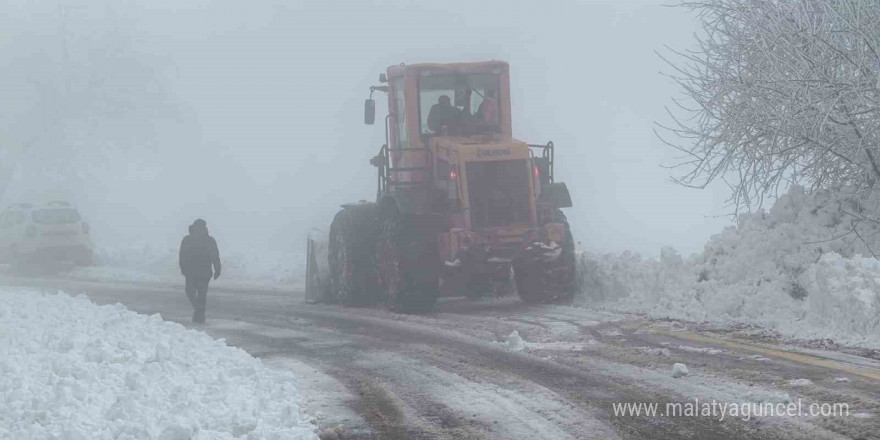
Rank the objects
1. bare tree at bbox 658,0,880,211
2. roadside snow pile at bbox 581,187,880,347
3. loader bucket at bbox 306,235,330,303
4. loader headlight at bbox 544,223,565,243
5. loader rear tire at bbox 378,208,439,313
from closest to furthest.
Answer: roadside snow pile at bbox 581,187,880,347
bare tree at bbox 658,0,880,211
loader rear tire at bbox 378,208,439,313
loader headlight at bbox 544,223,565,243
loader bucket at bbox 306,235,330,303

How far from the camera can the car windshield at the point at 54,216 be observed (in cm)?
2622

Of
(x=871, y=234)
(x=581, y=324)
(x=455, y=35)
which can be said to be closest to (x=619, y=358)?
(x=581, y=324)

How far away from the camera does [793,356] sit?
798cm

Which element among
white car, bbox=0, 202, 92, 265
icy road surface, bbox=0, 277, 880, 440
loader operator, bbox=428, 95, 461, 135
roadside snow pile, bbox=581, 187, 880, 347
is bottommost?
icy road surface, bbox=0, 277, 880, 440

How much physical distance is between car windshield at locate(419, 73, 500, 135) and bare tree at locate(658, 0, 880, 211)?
286cm

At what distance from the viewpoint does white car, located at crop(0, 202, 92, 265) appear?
26.0 m

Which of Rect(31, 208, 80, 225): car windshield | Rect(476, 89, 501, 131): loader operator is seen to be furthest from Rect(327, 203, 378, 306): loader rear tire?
Rect(31, 208, 80, 225): car windshield

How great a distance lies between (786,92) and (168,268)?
19864 mm

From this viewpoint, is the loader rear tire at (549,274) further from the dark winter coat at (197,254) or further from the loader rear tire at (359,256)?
the dark winter coat at (197,254)

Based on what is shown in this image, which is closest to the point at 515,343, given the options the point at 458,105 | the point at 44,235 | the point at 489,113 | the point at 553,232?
the point at 553,232

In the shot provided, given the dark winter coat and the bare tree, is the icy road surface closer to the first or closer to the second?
the dark winter coat

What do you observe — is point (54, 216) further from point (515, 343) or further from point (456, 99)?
point (515, 343)

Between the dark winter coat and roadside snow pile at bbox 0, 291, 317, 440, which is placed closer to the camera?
roadside snow pile at bbox 0, 291, 317, 440

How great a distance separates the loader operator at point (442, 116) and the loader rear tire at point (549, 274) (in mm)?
2048
